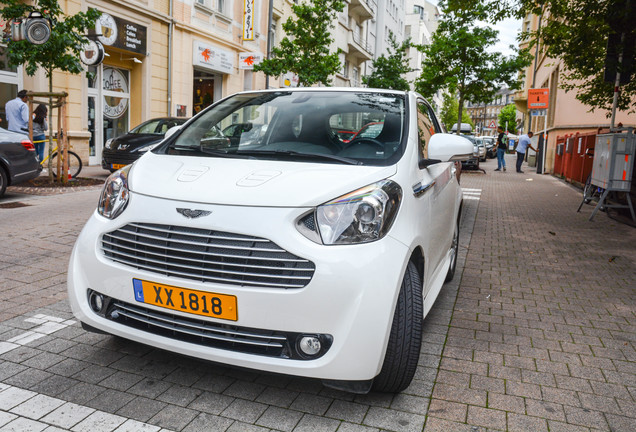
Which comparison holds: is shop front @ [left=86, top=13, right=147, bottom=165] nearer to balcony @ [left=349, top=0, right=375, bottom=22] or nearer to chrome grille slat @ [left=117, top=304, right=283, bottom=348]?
chrome grille slat @ [left=117, top=304, right=283, bottom=348]

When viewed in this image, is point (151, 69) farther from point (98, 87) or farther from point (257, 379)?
point (257, 379)

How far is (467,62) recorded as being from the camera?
21969 mm

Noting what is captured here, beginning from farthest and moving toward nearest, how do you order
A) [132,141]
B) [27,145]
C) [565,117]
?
[565,117] < [132,141] < [27,145]

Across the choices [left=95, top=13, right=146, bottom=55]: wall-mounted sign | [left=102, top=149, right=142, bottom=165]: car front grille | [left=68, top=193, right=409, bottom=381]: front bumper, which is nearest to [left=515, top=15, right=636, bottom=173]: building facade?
[left=102, top=149, right=142, bottom=165]: car front grille

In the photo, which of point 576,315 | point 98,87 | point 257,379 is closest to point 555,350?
point 576,315

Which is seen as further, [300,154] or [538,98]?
[538,98]

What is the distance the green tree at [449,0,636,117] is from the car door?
564 centimetres

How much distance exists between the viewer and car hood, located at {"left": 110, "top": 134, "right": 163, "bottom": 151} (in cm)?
1277

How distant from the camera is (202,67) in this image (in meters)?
20.8

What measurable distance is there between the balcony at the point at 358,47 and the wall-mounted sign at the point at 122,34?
20842 millimetres

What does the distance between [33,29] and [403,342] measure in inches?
407

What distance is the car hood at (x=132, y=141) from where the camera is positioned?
12.8m

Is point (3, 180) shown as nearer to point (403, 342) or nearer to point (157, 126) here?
point (157, 126)

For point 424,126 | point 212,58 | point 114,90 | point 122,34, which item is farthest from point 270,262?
point 212,58
